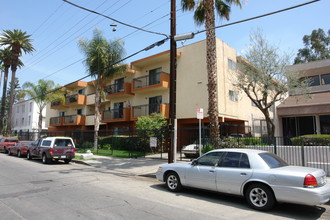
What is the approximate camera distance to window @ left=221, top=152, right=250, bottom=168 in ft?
21.9

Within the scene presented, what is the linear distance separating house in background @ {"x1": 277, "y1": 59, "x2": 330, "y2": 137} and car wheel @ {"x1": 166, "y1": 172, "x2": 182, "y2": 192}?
1496 centimetres

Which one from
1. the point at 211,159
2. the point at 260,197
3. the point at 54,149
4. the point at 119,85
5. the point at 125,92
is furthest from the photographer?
the point at 119,85

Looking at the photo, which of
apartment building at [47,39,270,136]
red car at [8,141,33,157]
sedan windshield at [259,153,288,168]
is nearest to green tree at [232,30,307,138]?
apartment building at [47,39,270,136]

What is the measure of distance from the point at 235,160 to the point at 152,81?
64.1ft

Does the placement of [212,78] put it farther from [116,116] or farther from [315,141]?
[116,116]

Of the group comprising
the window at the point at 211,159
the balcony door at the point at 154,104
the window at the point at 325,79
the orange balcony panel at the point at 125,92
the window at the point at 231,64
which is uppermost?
the window at the point at 231,64

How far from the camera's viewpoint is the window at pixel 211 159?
727cm

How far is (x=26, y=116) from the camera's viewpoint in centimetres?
5391

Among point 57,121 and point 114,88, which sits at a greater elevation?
point 114,88

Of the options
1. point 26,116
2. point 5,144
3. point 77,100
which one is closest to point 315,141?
point 5,144

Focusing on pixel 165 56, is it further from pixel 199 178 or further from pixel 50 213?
pixel 50 213

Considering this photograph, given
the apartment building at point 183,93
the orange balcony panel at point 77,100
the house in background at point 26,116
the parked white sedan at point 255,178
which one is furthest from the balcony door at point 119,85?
the house in background at point 26,116

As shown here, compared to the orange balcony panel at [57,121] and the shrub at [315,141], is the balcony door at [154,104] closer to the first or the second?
the shrub at [315,141]

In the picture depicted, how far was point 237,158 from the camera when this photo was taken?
6.89 metres
